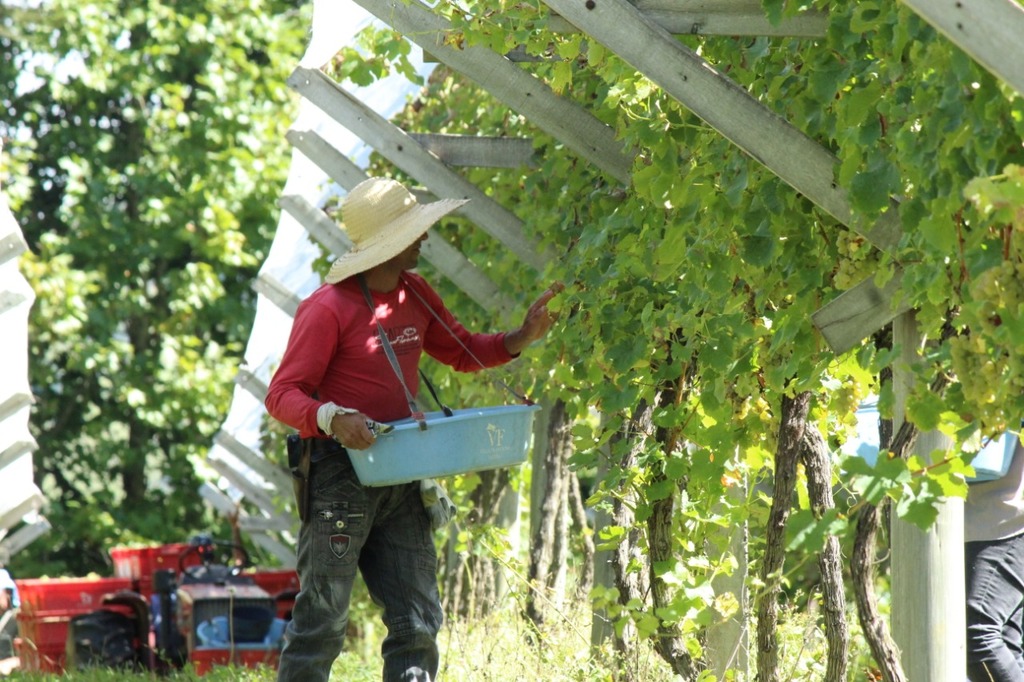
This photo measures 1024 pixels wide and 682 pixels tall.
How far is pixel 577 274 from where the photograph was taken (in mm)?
3736

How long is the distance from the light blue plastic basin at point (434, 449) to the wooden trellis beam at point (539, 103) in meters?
0.90

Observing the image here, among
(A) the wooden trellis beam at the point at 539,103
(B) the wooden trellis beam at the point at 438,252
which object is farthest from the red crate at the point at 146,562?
(A) the wooden trellis beam at the point at 539,103

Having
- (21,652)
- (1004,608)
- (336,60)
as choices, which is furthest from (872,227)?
(21,652)

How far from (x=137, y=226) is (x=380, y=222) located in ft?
31.8

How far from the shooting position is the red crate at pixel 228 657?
691 cm

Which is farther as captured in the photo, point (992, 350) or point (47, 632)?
point (47, 632)

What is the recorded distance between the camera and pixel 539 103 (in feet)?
13.2

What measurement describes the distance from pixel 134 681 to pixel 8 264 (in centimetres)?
195

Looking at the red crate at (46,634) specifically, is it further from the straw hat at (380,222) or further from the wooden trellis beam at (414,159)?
the straw hat at (380,222)

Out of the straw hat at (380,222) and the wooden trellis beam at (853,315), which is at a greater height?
the straw hat at (380,222)

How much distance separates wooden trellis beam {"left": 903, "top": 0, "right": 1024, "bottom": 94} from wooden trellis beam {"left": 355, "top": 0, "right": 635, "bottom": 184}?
2209 mm

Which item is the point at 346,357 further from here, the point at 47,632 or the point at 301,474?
the point at 47,632

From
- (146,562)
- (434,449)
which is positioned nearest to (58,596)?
(146,562)

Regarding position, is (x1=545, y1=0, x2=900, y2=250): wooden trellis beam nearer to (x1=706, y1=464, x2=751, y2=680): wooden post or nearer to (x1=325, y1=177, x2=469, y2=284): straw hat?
(x1=325, y1=177, x2=469, y2=284): straw hat
